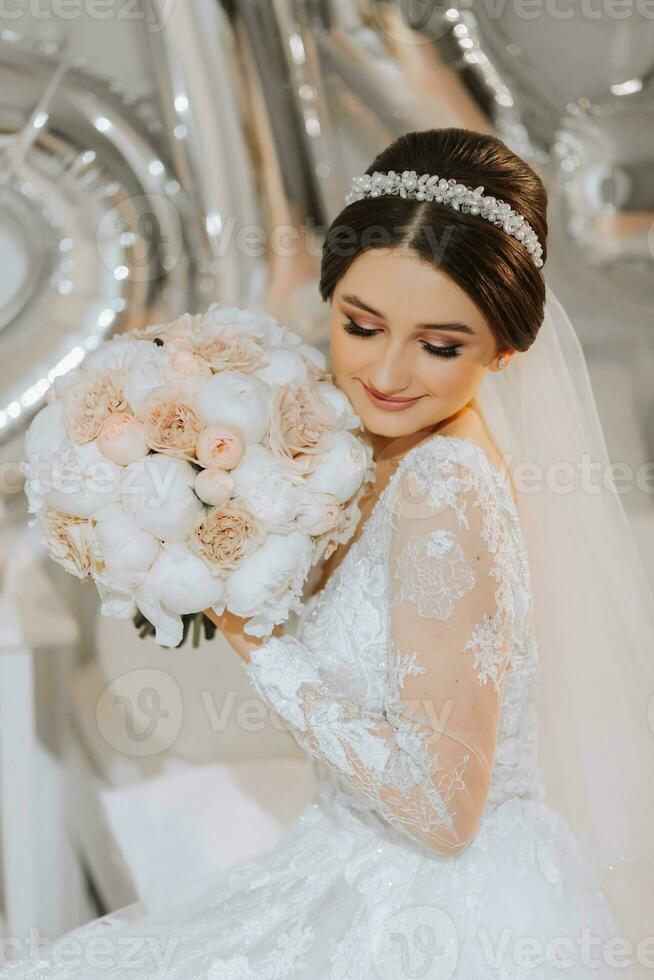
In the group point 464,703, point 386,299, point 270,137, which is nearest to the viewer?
point 464,703

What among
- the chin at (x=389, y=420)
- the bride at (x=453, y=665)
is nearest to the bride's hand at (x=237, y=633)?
the bride at (x=453, y=665)

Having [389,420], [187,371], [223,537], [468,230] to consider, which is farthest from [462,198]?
[223,537]

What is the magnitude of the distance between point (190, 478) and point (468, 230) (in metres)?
0.50

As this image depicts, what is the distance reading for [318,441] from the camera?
134cm

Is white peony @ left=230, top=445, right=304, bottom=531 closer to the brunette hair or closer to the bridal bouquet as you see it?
the bridal bouquet

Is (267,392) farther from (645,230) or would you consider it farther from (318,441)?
(645,230)

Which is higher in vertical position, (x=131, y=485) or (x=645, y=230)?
(x=645, y=230)

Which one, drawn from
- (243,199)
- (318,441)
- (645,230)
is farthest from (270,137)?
(318,441)

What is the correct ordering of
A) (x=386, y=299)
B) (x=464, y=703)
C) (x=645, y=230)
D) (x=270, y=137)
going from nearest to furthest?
(x=464, y=703) → (x=386, y=299) → (x=270, y=137) → (x=645, y=230)

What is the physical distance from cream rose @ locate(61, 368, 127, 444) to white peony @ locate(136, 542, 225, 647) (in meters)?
0.19

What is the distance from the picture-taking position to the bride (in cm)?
129

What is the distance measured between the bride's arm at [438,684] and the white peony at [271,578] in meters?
0.13

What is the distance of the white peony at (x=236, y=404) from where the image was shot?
1288 millimetres

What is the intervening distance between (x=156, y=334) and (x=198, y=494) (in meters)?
0.30
